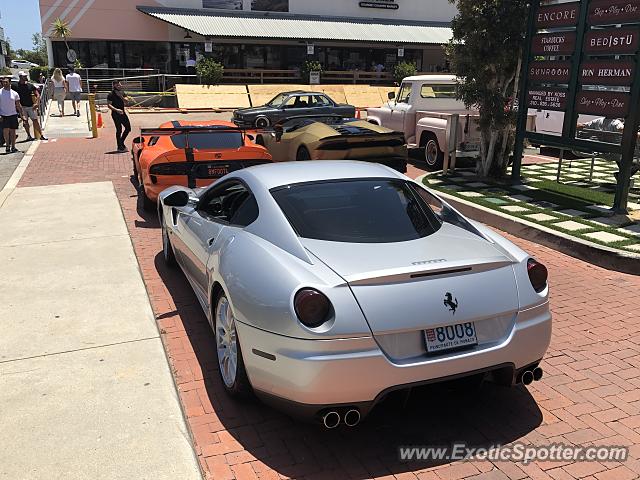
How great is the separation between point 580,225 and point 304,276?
18.9ft

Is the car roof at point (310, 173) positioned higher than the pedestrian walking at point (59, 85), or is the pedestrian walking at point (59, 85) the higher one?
the pedestrian walking at point (59, 85)

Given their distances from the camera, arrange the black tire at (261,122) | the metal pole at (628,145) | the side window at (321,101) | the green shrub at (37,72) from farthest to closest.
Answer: the green shrub at (37,72), the side window at (321,101), the black tire at (261,122), the metal pole at (628,145)

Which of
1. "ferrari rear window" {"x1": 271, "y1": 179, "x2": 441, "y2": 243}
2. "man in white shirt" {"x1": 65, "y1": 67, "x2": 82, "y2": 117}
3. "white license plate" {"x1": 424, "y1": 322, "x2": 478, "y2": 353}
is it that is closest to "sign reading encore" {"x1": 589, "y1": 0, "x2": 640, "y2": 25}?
"ferrari rear window" {"x1": 271, "y1": 179, "x2": 441, "y2": 243}

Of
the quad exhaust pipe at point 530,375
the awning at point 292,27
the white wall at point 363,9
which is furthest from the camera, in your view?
the white wall at point 363,9

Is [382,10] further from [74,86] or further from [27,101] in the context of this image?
[27,101]

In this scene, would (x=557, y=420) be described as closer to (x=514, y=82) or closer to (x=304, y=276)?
(x=304, y=276)

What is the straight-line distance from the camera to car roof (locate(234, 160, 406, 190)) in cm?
416

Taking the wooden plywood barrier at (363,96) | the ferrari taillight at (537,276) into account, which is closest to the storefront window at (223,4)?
the wooden plywood barrier at (363,96)

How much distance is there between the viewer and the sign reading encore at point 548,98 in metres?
9.47

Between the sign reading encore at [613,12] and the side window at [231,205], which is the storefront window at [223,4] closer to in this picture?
the sign reading encore at [613,12]

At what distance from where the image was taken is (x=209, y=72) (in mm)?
31422

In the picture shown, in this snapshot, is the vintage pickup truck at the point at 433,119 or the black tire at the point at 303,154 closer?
the black tire at the point at 303,154

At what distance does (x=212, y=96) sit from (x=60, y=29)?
40.3 ft

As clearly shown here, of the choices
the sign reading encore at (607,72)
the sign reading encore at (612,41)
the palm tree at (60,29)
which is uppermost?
the palm tree at (60,29)
